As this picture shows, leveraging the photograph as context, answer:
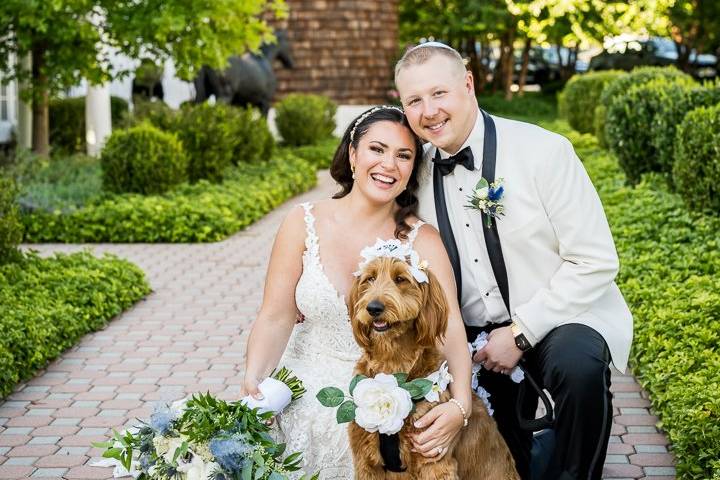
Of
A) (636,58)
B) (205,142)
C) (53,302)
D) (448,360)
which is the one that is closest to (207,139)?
(205,142)

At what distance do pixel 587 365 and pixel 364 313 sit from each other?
1.11 meters

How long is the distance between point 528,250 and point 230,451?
5.08 ft

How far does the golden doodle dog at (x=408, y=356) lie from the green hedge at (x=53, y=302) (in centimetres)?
349

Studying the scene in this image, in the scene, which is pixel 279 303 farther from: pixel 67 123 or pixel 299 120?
pixel 299 120

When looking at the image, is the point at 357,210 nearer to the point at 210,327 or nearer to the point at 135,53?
the point at 210,327

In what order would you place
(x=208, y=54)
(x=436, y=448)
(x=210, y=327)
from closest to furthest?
(x=436, y=448) < (x=210, y=327) < (x=208, y=54)

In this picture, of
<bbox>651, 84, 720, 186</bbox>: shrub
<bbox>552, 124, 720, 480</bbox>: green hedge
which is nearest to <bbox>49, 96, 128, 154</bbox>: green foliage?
<bbox>651, 84, 720, 186</bbox>: shrub

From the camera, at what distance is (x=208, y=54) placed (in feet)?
47.0

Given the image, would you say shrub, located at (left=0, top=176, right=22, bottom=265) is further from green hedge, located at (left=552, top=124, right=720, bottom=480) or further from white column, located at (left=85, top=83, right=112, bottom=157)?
white column, located at (left=85, top=83, right=112, bottom=157)

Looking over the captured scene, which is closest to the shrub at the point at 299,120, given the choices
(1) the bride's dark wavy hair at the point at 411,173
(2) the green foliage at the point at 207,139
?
(2) the green foliage at the point at 207,139

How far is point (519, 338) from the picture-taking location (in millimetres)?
4266

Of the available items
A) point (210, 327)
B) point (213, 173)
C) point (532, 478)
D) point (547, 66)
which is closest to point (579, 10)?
point (547, 66)

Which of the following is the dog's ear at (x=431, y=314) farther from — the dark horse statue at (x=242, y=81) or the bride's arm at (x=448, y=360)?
the dark horse statue at (x=242, y=81)

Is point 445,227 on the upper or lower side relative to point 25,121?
upper
